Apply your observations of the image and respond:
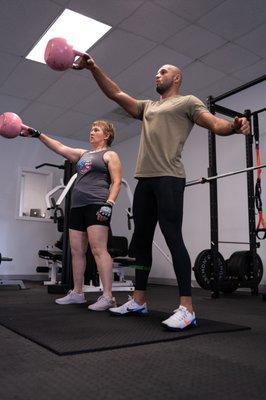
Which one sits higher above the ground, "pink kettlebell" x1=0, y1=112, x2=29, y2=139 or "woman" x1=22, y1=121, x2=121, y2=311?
"pink kettlebell" x1=0, y1=112, x2=29, y2=139

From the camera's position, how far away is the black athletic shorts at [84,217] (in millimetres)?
2230

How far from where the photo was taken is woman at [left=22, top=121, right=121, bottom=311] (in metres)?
2.22

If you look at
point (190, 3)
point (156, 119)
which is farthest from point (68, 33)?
point (156, 119)

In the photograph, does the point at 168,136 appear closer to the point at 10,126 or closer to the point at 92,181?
the point at 92,181

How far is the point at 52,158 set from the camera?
22.0 ft

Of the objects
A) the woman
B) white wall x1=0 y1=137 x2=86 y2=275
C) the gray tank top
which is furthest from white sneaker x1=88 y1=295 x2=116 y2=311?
white wall x1=0 y1=137 x2=86 y2=275

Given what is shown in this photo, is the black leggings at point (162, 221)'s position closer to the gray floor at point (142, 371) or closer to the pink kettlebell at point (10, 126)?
the gray floor at point (142, 371)

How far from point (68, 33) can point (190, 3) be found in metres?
1.28

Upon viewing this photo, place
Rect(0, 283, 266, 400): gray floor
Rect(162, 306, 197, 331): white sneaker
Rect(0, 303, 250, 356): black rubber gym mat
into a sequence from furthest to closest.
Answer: Rect(162, 306, 197, 331): white sneaker, Rect(0, 303, 250, 356): black rubber gym mat, Rect(0, 283, 266, 400): gray floor

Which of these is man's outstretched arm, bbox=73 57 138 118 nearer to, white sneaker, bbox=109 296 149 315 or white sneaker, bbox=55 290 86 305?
white sneaker, bbox=109 296 149 315

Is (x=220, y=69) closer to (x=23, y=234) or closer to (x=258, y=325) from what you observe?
(x=258, y=325)

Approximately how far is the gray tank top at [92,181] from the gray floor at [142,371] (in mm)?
1018

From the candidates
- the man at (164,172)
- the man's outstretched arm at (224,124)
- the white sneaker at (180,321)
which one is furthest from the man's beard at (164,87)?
the white sneaker at (180,321)

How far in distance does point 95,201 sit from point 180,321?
969 mm
